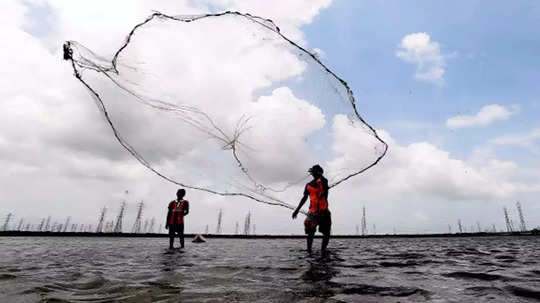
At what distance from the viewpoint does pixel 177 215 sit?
11.7 m

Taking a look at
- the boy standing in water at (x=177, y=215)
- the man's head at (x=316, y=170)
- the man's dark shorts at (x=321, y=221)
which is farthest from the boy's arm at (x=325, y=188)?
the boy standing in water at (x=177, y=215)

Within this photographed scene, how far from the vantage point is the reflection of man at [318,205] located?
28.8 ft

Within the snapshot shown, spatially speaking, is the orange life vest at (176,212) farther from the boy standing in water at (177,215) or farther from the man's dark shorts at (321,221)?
the man's dark shorts at (321,221)

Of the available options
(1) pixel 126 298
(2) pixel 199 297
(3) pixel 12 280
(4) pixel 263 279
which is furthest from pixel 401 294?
(3) pixel 12 280

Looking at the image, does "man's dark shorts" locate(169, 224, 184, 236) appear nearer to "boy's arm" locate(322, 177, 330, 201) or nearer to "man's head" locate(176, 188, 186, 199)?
"man's head" locate(176, 188, 186, 199)

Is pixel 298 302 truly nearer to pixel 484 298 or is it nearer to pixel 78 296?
pixel 484 298

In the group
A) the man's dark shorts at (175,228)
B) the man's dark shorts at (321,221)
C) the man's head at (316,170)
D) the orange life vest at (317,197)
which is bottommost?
the man's dark shorts at (175,228)

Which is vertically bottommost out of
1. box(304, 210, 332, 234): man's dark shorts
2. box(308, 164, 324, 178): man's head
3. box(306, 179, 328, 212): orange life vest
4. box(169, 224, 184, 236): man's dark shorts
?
box(169, 224, 184, 236): man's dark shorts

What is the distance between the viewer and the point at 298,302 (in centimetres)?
294

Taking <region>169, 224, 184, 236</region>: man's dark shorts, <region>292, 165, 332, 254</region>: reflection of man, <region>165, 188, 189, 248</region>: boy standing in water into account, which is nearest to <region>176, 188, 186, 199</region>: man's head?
<region>165, 188, 189, 248</region>: boy standing in water

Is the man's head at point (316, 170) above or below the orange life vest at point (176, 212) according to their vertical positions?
above

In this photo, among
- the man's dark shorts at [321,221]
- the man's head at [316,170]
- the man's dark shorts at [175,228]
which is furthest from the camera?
the man's dark shorts at [175,228]

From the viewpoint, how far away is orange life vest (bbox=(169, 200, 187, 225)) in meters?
11.6

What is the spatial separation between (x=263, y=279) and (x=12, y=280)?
3.54 m
